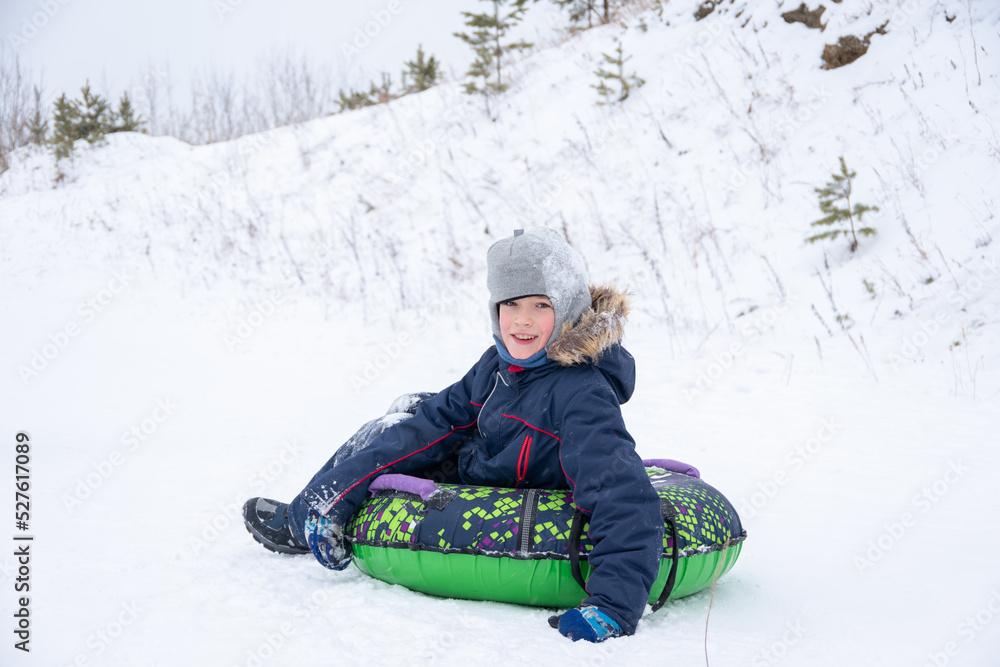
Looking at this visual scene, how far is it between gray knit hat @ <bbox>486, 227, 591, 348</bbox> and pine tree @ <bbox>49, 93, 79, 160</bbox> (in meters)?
12.4

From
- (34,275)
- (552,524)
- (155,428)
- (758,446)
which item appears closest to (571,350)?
(552,524)

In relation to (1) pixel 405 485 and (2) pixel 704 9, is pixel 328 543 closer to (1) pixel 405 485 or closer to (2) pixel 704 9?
(1) pixel 405 485

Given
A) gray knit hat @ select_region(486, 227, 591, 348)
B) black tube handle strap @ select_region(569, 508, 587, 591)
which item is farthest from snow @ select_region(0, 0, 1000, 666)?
gray knit hat @ select_region(486, 227, 591, 348)

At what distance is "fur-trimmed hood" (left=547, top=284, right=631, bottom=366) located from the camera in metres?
2.17

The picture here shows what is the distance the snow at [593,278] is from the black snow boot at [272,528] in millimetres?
91

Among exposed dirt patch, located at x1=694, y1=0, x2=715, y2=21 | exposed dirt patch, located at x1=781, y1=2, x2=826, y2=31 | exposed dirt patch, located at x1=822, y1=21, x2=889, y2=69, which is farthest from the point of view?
exposed dirt patch, located at x1=694, y1=0, x2=715, y2=21

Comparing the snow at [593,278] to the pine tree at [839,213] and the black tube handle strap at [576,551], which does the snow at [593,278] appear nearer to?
the pine tree at [839,213]

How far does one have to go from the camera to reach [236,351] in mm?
6406

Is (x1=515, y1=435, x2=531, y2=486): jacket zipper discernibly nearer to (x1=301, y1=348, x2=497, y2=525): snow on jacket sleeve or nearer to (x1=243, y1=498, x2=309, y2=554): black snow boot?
(x1=301, y1=348, x2=497, y2=525): snow on jacket sleeve

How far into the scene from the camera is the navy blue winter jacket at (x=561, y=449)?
6.18 ft

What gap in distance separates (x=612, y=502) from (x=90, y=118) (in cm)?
1372

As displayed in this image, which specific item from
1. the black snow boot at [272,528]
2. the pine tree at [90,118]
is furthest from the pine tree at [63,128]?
the black snow boot at [272,528]

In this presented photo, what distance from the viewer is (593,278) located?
709 cm

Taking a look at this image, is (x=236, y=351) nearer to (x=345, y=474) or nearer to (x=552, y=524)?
(x=345, y=474)
